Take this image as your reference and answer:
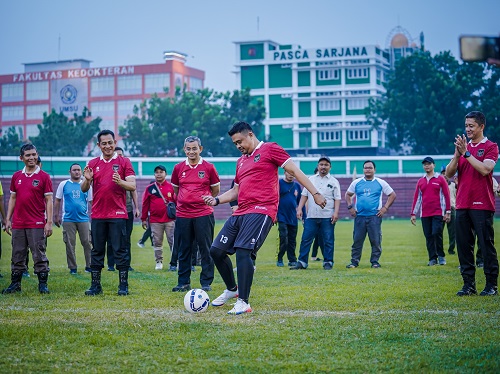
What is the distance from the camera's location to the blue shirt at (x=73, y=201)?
57.7 ft

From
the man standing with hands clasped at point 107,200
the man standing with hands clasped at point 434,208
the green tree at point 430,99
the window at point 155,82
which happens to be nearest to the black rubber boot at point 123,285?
the man standing with hands clasped at point 107,200

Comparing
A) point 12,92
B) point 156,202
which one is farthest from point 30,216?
point 12,92

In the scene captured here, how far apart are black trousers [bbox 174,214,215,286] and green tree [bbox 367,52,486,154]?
227ft

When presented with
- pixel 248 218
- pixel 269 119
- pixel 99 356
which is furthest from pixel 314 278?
pixel 269 119

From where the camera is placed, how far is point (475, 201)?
11.9 metres

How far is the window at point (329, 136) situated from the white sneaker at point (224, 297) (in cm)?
10314

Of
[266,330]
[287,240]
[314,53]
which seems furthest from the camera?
[314,53]

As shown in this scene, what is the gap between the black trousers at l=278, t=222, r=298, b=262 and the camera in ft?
63.2

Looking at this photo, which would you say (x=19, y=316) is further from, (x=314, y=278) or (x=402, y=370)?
(x=314, y=278)

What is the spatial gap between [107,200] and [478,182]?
17.9ft

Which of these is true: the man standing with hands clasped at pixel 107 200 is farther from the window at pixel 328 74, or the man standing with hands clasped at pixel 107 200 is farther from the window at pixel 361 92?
the window at pixel 328 74

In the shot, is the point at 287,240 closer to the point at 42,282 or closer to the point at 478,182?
the point at 42,282

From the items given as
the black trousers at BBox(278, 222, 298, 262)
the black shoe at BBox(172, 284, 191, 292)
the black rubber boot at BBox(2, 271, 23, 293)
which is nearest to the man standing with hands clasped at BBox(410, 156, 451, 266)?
the black trousers at BBox(278, 222, 298, 262)

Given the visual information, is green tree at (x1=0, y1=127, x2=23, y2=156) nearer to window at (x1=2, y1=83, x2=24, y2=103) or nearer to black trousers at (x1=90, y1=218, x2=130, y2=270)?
window at (x1=2, y1=83, x2=24, y2=103)
